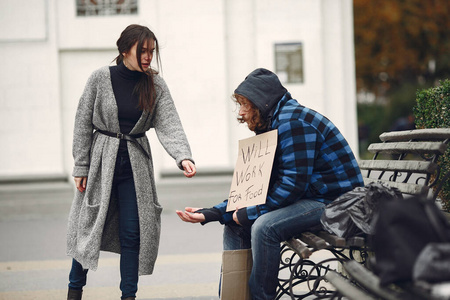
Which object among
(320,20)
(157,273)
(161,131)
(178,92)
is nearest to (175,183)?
(178,92)

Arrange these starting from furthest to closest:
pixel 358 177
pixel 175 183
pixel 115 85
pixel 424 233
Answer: pixel 175 183
pixel 115 85
pixel 358 177
pixel 424 233

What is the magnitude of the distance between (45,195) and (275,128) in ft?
23.3

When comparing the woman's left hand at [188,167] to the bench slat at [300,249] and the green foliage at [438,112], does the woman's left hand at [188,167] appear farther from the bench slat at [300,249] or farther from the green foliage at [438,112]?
the green foliage at [438,112]

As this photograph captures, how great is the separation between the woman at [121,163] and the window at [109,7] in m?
6.16

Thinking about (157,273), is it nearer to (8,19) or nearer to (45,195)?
(45,195)

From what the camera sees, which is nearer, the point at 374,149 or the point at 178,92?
the point at 374,149

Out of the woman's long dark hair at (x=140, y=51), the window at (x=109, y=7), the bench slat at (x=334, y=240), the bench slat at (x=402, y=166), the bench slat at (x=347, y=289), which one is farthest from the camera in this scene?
the window at (x=109, y=7)

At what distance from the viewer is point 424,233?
2246 millimetres

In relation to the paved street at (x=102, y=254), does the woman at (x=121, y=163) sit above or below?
above

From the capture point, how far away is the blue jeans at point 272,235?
3562 millimetres

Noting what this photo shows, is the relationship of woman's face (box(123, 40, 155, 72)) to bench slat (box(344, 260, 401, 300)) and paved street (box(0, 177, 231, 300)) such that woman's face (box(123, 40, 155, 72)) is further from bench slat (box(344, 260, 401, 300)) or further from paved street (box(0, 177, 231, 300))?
bench slat (box(344, 260, 401, 300))

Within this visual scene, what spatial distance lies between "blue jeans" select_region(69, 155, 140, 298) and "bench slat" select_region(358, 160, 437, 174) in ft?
5.21

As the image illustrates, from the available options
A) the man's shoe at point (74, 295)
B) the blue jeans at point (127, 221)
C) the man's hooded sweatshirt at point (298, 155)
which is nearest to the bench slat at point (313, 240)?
the man's hooded sweatshirt at point (298, 155)

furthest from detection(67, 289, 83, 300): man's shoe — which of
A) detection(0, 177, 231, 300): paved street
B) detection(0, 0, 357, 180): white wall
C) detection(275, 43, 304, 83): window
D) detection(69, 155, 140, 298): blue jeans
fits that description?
detection(275, 43, 304, 83): window
